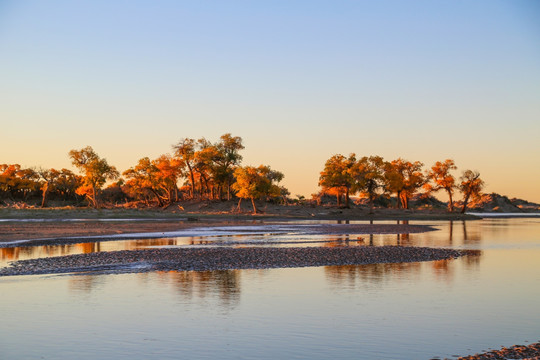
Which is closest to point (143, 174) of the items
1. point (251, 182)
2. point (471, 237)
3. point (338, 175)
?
point (251, 182)

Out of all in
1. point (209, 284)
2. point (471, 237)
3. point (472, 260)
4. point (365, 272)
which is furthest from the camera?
point (471, 237)

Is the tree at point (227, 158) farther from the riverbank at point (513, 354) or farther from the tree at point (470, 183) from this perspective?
the riverbank at point (513, 354)

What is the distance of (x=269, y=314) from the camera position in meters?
18.2

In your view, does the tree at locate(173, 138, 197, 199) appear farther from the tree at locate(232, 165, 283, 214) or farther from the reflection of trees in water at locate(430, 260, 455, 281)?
the reflection of trees in water at locate(430, 260, 455, 281)

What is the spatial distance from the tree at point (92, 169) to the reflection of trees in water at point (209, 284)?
8189 centimetres

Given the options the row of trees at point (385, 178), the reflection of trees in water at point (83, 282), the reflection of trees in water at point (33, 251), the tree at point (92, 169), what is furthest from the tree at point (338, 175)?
the reflection of trees in water at point (83, 282)

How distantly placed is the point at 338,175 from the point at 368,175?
19.9ft

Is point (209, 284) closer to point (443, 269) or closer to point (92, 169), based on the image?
point (443, 269)

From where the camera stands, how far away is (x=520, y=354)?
12984 millimetres

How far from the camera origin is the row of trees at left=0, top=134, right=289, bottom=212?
103 metres

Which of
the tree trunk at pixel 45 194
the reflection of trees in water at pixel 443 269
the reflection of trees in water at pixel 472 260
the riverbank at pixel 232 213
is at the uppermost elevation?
the tree trunk at pixel 45 194

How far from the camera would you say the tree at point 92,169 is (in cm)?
10356

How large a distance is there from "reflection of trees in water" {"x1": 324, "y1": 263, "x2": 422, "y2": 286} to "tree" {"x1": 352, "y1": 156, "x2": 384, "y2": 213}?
8160 centimetres

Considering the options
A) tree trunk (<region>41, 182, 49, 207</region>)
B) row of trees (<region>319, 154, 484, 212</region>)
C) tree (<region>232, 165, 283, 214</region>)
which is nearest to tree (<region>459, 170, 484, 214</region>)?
row of trees (<region>319, 154, 484, 212</region>)
